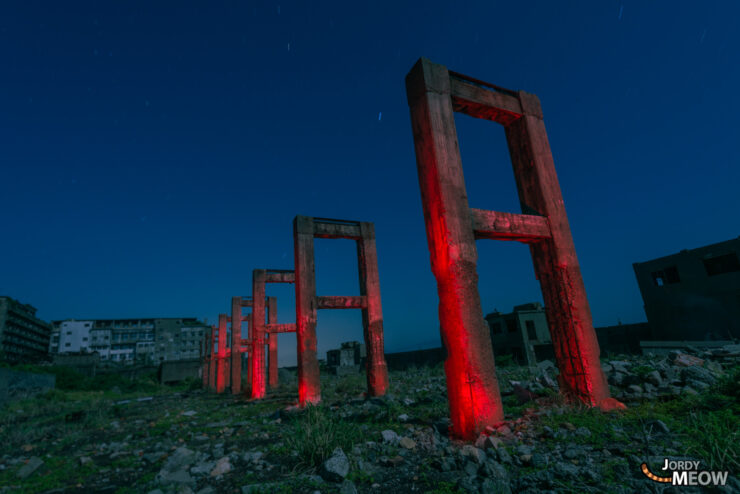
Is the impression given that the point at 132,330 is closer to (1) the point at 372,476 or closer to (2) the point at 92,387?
(2) the point at 92,387

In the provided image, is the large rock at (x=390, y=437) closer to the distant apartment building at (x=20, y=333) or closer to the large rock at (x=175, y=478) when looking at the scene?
the large rock at (x=175, y=478)

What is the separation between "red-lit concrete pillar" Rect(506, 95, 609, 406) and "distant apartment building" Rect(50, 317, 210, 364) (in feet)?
201

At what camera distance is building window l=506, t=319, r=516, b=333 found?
23469 mm

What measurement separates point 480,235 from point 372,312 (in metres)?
5.96

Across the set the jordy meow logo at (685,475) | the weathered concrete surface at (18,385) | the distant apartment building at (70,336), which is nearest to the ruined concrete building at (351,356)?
the weathered concrete surface at (18,385)

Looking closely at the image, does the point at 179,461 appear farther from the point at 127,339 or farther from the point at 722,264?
the point at 127,339

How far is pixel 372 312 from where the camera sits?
411 inches

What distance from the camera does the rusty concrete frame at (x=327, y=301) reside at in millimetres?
9664

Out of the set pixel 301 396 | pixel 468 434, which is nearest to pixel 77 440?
pixel 301 396

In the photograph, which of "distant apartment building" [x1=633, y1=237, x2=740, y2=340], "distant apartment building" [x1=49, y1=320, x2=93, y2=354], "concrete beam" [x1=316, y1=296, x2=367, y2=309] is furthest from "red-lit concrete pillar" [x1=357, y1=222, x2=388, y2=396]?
"distant apartment building" [x1=49, y1=320, x2=93, y2=354]

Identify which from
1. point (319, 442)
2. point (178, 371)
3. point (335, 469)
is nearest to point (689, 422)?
point (335, 469)

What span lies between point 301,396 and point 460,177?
302 inches

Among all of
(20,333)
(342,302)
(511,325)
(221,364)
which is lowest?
(221,364)

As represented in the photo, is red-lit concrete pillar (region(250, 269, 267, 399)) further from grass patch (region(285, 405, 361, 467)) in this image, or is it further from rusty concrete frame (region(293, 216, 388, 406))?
grass patch (region(285, 405, 361, 467))
